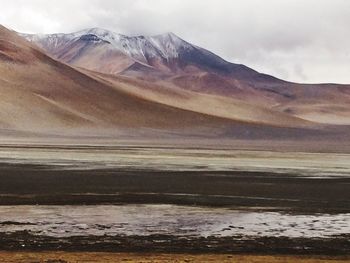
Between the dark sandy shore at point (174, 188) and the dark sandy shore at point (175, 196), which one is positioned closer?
the dark sandy shore at point (175, 196)

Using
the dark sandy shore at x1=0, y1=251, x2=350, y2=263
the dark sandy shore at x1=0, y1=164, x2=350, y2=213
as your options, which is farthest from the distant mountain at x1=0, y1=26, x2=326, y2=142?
the dark sandy shore at x1=0, y1=251, x2=350, y2=263

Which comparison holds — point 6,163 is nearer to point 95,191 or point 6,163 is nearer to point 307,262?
point 95,191

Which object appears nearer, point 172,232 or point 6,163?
point 172,232

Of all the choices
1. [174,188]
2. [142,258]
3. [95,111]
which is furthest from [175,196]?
[95,111]

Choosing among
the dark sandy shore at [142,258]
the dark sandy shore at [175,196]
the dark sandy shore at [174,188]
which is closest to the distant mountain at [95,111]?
the dark sandy shore at [174,188]

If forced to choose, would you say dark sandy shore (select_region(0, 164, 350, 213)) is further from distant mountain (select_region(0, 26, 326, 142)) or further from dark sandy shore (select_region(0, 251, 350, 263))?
distant mountain (select_region(0, 26, 326, 142))

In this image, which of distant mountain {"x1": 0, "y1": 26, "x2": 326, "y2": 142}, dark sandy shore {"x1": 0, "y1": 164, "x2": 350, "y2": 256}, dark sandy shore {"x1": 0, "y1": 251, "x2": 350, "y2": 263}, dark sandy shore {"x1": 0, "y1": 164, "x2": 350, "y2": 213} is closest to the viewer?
dark sandy shore {"x1": 0, "y1": 251, "x2": 350, "y2": 263}

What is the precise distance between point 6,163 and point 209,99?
11417 cm

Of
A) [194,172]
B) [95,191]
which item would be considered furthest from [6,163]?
[95,191]

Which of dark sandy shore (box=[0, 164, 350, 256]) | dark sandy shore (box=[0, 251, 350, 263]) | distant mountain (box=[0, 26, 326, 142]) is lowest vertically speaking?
dark sandy shore (box=[0, 251, 350, 263])

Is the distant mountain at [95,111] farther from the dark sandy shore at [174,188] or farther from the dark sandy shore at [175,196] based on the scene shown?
the dark sandy shore at [175,196]

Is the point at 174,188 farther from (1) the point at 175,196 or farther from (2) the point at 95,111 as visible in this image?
(2) the point at 95,111

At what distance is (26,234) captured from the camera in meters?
14.4

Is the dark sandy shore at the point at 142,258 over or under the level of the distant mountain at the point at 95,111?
under
